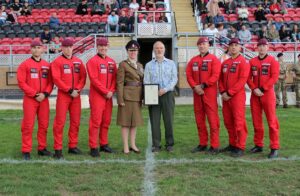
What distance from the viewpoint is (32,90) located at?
746cm

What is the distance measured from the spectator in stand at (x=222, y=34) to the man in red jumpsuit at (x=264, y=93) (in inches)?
472

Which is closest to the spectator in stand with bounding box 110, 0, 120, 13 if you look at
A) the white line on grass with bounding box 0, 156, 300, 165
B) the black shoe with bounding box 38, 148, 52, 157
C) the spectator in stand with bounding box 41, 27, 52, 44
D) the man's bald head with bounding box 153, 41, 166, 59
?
the spectator in stand with bounding box 41, 27, 52, 44

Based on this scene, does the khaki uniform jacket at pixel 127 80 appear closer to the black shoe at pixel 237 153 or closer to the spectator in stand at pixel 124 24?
the black shoe at pixel 237 153

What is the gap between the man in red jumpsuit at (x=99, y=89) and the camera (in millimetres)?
7773

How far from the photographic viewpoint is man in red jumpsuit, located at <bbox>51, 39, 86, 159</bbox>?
7.62 metres

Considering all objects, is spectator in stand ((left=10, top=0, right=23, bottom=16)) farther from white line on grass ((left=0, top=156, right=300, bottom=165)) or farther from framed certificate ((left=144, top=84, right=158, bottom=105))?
white line on grass ((left=0, top=156, right=300, bottom=165))

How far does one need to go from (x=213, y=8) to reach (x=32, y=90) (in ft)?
55.6

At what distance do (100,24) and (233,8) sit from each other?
733 cm

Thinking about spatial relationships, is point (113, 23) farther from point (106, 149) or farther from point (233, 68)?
point (233, 68)

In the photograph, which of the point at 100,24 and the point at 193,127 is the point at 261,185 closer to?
the point at 193,127

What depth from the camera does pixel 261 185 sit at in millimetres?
5992

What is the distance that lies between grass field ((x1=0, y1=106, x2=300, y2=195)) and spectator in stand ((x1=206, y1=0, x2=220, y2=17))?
14.9m

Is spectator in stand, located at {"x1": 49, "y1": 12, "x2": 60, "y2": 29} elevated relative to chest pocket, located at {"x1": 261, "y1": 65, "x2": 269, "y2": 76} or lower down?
elevated

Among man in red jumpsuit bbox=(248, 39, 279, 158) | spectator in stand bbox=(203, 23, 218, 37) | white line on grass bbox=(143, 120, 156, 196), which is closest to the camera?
white line on grass bbox=(143, 120, 156, 196)
